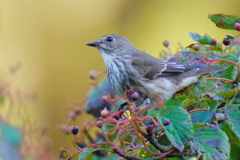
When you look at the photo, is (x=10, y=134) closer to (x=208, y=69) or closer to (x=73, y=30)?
(x=208, y=69)

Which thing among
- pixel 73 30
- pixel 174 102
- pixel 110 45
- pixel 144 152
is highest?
pixel 73 30

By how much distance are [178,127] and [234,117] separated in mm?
335

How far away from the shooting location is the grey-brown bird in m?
3.17

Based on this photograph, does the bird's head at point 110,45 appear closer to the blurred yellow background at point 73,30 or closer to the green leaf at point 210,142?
the green leaf at point 210,142

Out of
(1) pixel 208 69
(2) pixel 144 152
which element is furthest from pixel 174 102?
(1) pixel 208 69

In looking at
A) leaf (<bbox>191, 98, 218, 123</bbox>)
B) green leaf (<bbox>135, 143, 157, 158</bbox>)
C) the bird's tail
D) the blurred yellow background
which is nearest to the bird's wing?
the bird's tail

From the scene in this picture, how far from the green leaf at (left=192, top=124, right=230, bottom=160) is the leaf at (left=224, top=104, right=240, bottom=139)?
3.2 inches

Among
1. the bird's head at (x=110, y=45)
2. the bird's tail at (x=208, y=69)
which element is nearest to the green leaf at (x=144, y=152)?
the bird's tail at (x=208, y=69)

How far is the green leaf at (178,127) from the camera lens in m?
1.79

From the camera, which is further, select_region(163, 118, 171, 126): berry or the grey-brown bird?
the grey-brown bird

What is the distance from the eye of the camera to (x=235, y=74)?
7.42ft

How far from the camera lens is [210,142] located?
189 cm

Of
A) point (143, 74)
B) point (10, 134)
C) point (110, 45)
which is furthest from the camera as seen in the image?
point (110, 45)

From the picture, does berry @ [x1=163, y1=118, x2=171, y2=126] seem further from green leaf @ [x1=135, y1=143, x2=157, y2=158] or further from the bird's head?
the bird's head
